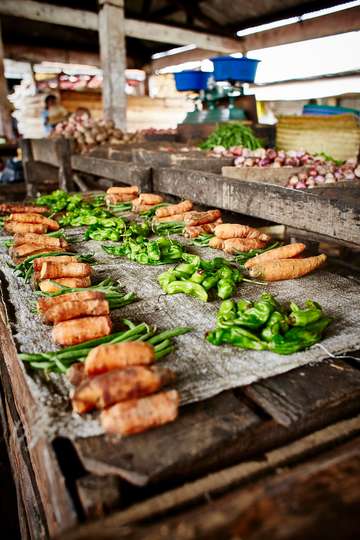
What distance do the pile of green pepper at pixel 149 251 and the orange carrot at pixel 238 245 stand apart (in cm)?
46

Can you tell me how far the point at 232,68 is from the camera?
27.9ft

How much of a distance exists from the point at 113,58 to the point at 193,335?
457 inches

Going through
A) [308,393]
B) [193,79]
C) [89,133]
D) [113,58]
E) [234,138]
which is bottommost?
[308,393]

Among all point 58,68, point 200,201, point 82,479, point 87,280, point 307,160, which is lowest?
point 82,479

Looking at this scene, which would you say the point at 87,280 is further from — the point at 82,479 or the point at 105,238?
the point at 82,479

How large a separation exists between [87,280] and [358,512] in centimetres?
250

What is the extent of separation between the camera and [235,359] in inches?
85.6

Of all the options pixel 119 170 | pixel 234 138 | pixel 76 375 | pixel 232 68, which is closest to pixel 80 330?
pixel 76 375

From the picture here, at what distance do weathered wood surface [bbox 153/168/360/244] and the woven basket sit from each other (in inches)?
94.4

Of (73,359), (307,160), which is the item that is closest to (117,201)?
(307,160)

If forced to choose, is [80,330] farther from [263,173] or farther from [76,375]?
[263,173]

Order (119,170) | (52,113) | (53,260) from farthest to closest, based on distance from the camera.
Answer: (52,113)
(119,170)
(53,260)

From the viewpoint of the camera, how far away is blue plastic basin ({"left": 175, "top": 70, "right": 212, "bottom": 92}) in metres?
9.21

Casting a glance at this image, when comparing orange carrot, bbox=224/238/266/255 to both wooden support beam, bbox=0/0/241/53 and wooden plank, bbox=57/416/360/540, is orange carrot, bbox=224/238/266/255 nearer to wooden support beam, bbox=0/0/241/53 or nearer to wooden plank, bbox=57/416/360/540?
wooden plank, bbox=57/416/360/540
